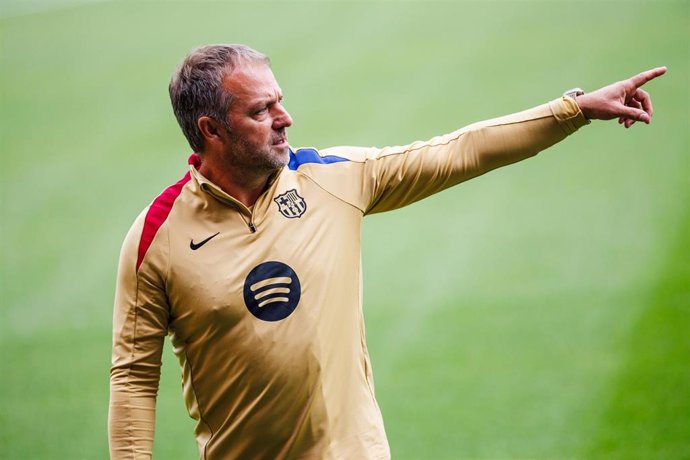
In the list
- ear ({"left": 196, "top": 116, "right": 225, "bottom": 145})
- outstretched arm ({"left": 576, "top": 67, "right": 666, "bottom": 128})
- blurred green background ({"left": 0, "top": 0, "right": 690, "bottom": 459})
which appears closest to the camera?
outstretched arm ({"left": 576, "top": 67, "right": 666, "bottom": 128})

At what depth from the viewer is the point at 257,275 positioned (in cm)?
278

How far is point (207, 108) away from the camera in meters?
2.88

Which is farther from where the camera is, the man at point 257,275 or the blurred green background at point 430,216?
the blurred green background at point 430,216

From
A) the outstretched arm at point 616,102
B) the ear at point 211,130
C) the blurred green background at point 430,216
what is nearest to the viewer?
the outstretched arm at point 616,102

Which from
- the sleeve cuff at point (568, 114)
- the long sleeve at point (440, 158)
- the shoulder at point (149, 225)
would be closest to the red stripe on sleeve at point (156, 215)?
the shoulder at point (149, 225)

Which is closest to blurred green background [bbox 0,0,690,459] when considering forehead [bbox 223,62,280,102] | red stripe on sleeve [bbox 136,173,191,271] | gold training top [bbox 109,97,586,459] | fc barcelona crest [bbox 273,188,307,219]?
gold training top [bbox 109,97,586,459]

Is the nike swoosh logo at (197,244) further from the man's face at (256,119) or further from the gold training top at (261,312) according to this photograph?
the man's face at (256,119)

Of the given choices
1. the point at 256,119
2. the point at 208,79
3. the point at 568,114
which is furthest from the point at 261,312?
the point at 568,114

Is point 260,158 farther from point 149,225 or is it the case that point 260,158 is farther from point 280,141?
point 149,225

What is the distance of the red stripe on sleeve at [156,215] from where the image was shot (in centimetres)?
279

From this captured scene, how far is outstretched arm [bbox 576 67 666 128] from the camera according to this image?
274 cm

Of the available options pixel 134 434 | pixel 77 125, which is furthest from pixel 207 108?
pixel 77 125

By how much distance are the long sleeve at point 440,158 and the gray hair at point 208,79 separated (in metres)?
0.33

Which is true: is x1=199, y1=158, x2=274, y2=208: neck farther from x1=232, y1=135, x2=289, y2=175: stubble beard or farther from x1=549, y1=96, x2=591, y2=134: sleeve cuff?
x1=549, y1=96, x2=591, y2=134: sleeve cuff
